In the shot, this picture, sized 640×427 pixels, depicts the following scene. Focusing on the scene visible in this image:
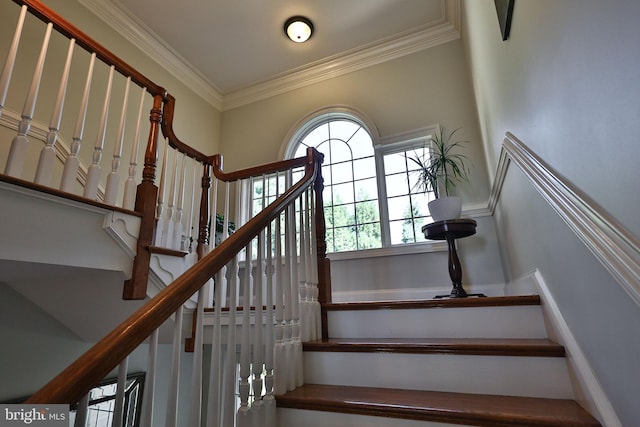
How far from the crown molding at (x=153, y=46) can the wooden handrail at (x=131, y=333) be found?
320 centimetres

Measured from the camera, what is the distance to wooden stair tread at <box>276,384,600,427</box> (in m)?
0.95

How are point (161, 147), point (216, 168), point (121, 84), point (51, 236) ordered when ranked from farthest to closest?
point (161, 147) → point (121, 84) → point (216, 168) → point (51, 236)

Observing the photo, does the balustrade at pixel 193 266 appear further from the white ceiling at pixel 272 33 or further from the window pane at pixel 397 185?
the window pane at pixel 397 185

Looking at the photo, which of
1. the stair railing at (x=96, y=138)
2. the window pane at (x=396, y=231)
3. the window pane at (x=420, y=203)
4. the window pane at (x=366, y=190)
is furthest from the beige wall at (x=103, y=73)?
the window pane at (x=420, y=203)

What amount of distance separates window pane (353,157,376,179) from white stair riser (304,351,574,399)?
7.72 ft

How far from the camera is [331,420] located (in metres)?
1.17

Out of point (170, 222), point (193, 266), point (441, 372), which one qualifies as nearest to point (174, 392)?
point (193, 266)

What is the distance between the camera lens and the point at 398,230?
321 cm

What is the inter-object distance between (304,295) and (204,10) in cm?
311

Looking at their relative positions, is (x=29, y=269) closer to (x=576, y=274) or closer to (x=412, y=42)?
(x=576, y=274)

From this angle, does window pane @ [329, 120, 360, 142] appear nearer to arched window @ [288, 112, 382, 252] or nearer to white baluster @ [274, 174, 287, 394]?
arched window @ [288, 112, 382, 252]

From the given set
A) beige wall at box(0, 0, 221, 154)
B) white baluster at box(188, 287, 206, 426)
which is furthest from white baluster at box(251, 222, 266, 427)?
beige wall at box(0, 0, 221, 154)

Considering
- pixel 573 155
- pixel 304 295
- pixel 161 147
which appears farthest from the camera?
pixel 161 147

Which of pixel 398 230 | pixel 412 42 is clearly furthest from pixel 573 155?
pixel 412 42
